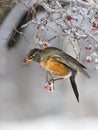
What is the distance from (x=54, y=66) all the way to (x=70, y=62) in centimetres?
10

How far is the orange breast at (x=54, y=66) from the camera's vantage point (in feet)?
6.99

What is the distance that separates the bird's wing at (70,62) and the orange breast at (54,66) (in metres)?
0.04

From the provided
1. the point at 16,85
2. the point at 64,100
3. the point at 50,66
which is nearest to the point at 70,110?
the point at 64,100

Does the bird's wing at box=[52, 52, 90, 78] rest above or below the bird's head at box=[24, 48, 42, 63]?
below

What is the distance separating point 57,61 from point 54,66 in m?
0.03

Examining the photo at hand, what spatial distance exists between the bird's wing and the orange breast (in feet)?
0.12

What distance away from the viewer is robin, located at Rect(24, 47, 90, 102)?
6.69 ft

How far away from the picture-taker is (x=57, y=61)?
2115mm

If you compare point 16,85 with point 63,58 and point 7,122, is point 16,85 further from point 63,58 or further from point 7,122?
point 63,58

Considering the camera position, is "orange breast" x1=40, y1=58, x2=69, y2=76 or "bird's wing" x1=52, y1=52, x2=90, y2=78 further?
"orange breast" x1=40, y1=58, x2=69, y2=76

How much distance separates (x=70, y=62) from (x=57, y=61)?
77mm

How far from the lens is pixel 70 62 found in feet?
6.73

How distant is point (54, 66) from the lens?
213 cm

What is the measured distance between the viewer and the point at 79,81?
203 inches
